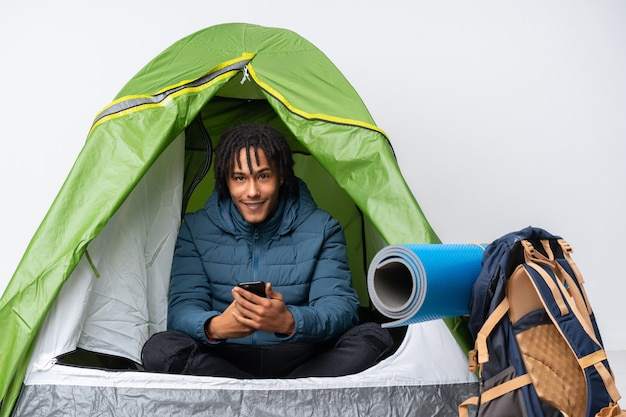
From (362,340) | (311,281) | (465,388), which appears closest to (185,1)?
(311,281)

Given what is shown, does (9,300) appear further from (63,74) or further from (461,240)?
(461,240)

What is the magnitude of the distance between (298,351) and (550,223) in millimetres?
1677

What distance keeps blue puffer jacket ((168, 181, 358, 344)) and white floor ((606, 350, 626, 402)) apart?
1.00 meters

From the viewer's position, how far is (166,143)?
191cm

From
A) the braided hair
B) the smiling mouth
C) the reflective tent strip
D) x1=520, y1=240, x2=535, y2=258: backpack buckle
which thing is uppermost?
the reflective tent strip

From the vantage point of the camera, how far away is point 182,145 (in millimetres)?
2201

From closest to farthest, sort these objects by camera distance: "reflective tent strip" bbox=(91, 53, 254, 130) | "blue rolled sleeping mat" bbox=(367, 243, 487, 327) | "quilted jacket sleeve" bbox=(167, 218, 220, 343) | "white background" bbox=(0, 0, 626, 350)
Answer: "blue rolled sleeping mat" bbox=(367, 243, 487, 327)
"quilted jacket sleeve" bbox=(167, 218, 220, 343)
"reflective tent strip" bbox=(91, 53, 254, 130)
"white background" bbox=(0, 0, 626, 350)

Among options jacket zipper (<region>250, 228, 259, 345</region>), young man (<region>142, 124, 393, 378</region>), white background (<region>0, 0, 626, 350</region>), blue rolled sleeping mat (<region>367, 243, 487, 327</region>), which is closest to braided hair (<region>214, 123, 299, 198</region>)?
young man (<region>142, 124, 393, 378</region>)

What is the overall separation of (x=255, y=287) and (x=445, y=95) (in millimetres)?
1665

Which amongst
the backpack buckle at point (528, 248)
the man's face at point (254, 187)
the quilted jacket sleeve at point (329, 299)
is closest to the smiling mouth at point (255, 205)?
the man's face at point (254, 187)

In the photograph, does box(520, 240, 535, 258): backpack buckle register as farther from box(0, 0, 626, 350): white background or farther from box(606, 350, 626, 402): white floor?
box(0, 0, 626, 350): white background

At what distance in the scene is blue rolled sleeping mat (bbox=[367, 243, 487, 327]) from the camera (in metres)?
1.40

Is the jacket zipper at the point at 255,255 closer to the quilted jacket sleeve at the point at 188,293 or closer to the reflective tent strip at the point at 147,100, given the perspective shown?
the quilted jacket sleeve at the point at 188,293

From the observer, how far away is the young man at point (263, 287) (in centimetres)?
177
